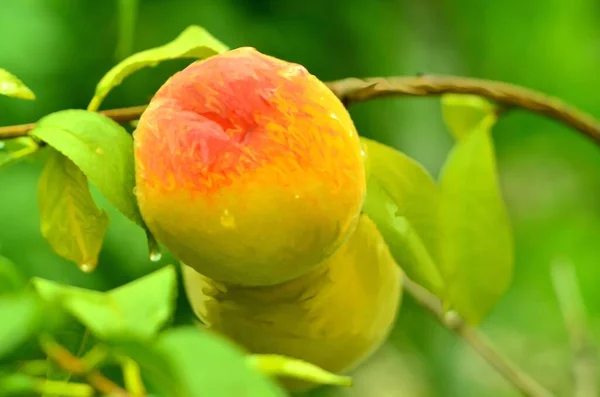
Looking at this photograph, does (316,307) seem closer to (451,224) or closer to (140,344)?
(451,224)

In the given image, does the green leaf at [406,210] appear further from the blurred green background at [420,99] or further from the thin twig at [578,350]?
the blurred green background at [420,99]

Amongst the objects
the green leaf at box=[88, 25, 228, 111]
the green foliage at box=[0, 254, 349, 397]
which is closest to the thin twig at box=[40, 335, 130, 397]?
the green foliage at box=[0, 254, 349, 397]

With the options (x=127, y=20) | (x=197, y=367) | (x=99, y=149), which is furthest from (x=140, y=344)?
(x=127, y=20)

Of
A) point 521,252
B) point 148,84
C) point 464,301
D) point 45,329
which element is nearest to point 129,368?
point 45,329

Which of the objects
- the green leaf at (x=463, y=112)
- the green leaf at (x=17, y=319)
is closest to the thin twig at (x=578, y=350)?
the green leaf at (x=463, y=112)

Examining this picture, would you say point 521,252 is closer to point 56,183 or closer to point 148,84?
point 148,84

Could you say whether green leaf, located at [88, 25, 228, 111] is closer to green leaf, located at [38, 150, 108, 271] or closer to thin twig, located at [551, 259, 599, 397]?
green leaf, located at [38, 150, 108, 271]
